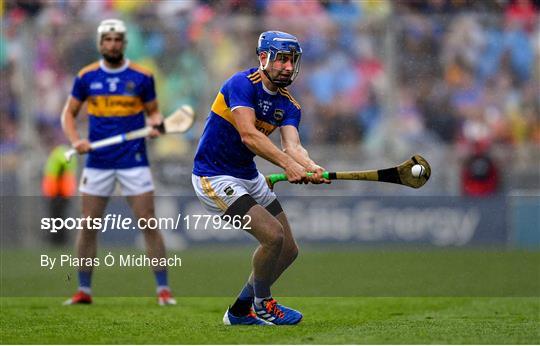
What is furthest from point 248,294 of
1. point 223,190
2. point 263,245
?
point 223,190

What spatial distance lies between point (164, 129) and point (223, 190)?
279 centimetres

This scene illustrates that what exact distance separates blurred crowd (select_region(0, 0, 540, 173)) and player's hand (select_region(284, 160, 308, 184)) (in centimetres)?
870

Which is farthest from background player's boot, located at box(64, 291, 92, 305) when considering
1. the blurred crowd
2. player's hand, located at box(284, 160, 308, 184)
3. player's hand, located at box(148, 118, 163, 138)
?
the blurred crowd

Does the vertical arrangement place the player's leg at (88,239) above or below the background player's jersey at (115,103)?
below

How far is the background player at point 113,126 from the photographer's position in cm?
1003

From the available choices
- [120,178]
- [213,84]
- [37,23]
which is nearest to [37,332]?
[120,178]

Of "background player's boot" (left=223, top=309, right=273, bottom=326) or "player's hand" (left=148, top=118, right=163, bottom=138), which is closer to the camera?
"background player's boot" (left=223, top=309, right=273, bottom=326)

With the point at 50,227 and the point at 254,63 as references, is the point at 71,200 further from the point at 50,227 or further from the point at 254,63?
the point at 254,63

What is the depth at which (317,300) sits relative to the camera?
10062 millimetres

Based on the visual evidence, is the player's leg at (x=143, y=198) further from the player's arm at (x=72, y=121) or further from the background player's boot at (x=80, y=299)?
the background player's boot at (x=80, y=299)

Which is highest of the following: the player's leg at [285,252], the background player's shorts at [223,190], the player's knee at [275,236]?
the background player's shorts at [223,190]

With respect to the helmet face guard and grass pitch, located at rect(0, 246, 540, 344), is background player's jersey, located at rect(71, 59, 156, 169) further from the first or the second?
the helmet face guard

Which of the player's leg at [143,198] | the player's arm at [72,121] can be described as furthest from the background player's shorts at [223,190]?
the player's arm at [72,121]

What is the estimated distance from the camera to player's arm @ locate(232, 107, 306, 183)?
25.0ft
